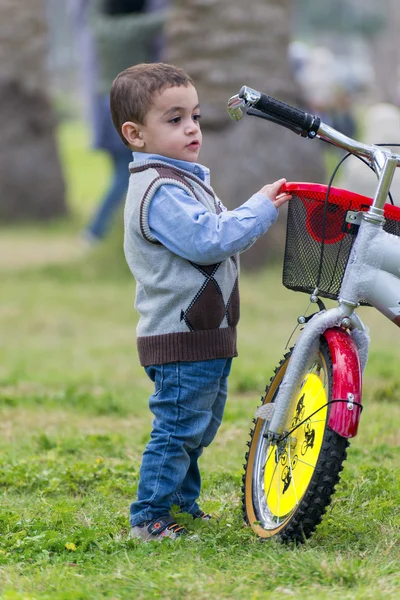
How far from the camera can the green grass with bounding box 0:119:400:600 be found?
2979 millimetres

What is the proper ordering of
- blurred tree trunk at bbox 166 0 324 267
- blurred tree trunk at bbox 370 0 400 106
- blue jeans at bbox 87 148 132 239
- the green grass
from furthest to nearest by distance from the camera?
blurred tree trunk at bbox 370 0 400 106 < blue jeans at bbox 87 148 132 239 < blurred tree trunk at bbox 166 0 324 267 < the green grass

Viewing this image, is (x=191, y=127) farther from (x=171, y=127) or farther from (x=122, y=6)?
(x=122, y=6)

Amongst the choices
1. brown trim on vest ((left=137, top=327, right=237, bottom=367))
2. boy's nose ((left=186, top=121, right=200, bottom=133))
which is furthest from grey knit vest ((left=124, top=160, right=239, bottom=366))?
boy's nose ((left=186, top=121, right=200, bottom=133))

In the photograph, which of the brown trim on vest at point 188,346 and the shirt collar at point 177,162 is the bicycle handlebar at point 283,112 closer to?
the shirt collar at point 177,162

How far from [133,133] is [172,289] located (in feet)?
1.72

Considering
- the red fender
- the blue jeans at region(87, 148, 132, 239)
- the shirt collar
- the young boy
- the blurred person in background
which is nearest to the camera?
the red fender

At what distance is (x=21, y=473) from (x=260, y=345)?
10.9ft

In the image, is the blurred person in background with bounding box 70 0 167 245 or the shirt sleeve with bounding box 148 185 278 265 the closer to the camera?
the shirt sleeve with bounding box 148 185 278 265

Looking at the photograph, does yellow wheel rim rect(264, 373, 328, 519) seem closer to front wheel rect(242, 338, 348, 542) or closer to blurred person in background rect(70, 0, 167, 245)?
front wheel rect(242, 338, 348, 542)

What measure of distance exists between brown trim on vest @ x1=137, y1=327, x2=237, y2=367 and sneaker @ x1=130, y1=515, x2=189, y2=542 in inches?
20.3

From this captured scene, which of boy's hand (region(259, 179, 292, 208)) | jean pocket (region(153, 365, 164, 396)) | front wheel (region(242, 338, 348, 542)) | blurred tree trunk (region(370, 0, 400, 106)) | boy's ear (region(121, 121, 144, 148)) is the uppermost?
blurred tree trunk (region(370, 0, 400, 106))

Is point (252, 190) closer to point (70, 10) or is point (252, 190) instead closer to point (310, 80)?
point (70, 10)

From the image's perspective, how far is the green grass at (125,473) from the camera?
9.77 ft

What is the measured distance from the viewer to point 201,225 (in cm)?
323
